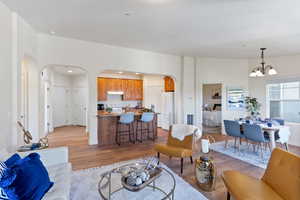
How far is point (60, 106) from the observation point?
828 cm

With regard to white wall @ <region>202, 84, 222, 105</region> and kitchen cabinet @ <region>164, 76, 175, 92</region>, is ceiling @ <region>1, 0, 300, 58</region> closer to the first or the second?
kitchen cabinet @ <region>164, 76, 175, 92</region>

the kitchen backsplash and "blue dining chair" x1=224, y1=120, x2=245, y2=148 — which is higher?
the kitchen backsplash

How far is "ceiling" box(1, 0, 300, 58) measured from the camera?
2.76 m

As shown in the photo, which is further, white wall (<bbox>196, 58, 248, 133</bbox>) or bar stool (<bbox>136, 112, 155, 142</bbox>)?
white wall (<bbox>196, 58, 248, 133</bbox>)

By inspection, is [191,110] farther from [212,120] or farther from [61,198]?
[61,198]

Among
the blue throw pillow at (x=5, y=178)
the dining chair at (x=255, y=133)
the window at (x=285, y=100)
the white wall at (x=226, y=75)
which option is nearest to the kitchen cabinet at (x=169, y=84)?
the white wall at (x=226, y=75)

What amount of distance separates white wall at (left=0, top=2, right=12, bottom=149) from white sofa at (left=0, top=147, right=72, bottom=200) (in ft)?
2.87

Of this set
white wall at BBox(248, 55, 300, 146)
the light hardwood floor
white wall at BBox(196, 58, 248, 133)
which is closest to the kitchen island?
the light hardwood floor

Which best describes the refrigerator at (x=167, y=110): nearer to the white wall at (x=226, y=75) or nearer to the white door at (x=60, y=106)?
the white wall at (x=226, y=75)

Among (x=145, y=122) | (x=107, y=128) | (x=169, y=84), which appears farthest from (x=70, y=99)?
(x=169, y=84)

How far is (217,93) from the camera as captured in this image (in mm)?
9180

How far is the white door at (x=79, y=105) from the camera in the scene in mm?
8453

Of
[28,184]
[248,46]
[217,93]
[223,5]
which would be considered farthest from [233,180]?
[217,93]

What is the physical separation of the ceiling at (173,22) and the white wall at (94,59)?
307 millimetres
